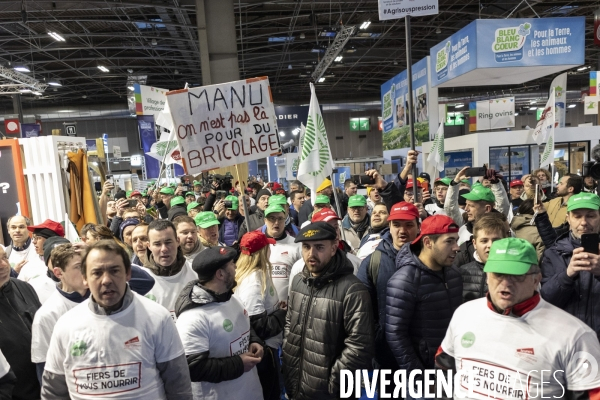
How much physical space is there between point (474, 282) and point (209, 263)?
176 cm

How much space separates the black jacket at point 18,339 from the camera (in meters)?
2.48

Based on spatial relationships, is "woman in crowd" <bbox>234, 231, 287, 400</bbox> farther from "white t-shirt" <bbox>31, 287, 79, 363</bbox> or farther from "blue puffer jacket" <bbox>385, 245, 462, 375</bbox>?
"white t-shirt" <bbox>31, 287, 79, 363</bbox>

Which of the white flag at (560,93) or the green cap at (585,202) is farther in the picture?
the white flag at (560,93)

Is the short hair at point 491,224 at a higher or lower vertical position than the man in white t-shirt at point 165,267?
higher

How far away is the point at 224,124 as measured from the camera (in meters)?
3.97

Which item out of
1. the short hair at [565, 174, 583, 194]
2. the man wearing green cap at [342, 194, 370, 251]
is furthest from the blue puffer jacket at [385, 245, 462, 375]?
the short hair at [565, 174, 583, 194]

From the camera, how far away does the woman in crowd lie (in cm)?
287

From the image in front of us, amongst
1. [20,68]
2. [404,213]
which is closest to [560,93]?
[404,213]

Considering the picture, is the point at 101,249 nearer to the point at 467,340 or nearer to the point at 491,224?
the point at 467,340

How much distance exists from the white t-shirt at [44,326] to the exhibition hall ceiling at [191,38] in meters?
13.1

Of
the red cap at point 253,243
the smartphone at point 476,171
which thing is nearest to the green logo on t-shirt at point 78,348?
the red cap at point 253,243

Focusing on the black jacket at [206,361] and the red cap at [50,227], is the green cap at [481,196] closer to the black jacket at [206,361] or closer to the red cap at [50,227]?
the black jacket at [206,361]

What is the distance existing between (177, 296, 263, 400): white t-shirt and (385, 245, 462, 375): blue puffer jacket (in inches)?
34.0

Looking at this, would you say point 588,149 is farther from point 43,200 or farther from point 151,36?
point 151,36
